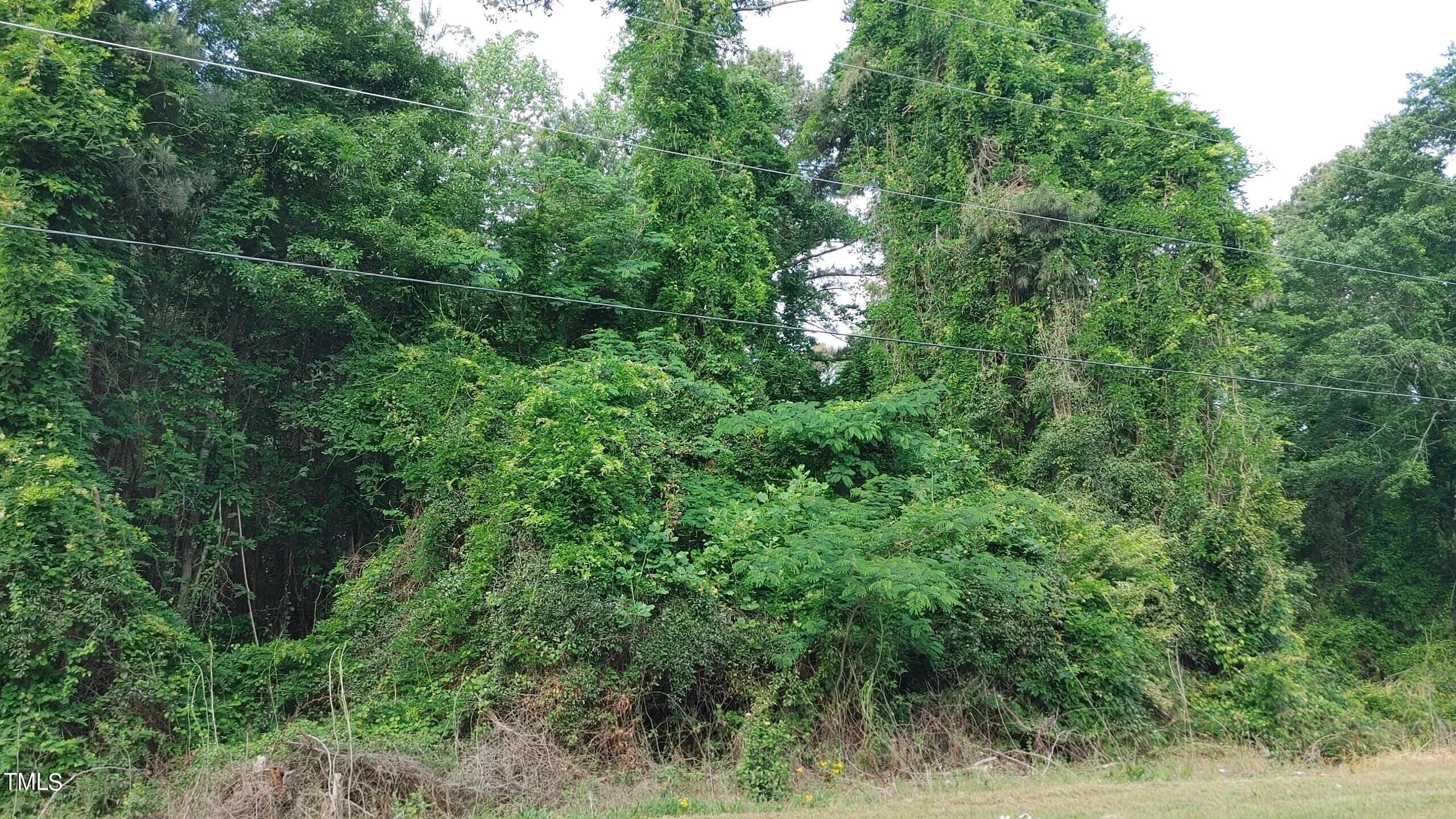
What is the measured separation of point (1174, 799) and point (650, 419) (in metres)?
7.25

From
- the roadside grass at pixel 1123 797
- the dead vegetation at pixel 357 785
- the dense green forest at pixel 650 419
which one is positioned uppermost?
the dense green forest at pixel 650 419

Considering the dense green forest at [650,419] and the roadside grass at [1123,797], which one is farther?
the dense green forest at [650,419]

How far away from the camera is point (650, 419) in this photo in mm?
11023

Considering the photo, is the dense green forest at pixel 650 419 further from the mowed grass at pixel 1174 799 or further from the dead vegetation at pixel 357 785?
the mowed grass at pixel 1174 799

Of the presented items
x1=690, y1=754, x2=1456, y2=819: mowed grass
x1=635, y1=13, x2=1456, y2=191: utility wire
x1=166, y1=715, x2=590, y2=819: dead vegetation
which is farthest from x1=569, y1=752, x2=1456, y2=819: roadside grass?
x1=635, y1=13, x2=1456, y2=191: utility wire

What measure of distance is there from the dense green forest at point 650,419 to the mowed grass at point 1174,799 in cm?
122

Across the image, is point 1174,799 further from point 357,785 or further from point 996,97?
point 996,97

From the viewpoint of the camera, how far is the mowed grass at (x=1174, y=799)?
20.8 feet

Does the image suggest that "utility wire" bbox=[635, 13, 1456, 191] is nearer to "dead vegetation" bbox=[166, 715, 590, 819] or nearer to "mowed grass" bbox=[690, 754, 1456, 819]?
"dead vegetation" bbox=[166, 715, 590, 819]

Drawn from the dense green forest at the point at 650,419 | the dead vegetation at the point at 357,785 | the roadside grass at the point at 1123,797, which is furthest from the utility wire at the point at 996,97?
the roadside grass at the point at 1123,797

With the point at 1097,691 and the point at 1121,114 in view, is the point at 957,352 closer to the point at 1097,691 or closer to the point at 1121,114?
the point at 1121,114

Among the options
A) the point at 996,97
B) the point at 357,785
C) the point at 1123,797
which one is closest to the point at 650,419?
the point at 357,785

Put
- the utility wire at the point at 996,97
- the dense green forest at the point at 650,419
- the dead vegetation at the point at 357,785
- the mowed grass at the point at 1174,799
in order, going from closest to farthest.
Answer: the mowed grass at the point at 1174,799 < the dead vegetation at the point at 357,785 < the dense green forest at the point at 650,419 < the utility wire at the point at 996,97

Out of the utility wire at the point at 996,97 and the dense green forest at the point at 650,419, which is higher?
the utility wire at the point at 996,97
